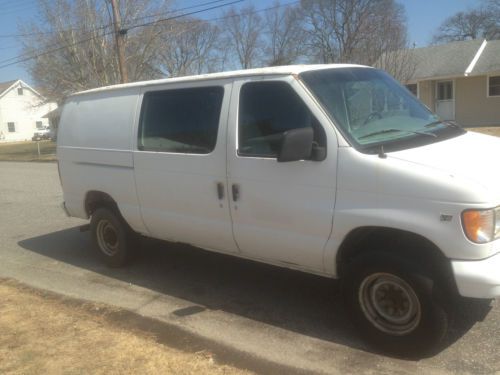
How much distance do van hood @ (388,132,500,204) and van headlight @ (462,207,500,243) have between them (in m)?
0.12

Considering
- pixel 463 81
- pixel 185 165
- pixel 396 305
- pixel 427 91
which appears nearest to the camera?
pixel 396 305

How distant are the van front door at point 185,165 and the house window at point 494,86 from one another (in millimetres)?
24606

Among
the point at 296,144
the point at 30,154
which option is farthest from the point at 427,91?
the point at 296,144

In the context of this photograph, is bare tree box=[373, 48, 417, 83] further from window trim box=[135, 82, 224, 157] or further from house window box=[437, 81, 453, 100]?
window trim box=[135, 82, 224, 157]

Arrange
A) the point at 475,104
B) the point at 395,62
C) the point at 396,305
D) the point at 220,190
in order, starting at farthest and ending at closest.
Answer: the point at 475,104
the point at 395,62
the point at 220,190
the point at 396,305

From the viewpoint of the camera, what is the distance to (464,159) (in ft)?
11.4

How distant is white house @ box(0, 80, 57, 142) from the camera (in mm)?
65688

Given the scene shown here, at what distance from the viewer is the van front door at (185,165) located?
450 centimetres

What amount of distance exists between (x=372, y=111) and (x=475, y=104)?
2465 centimetres

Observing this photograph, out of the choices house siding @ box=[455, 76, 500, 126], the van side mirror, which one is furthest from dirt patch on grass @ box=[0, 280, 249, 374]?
house siding @ box=[455, 76, 500, 126]

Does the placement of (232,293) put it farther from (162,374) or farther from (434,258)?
(434,258)

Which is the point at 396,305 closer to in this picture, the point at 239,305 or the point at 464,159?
the point at 464,159

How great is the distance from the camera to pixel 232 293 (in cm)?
507

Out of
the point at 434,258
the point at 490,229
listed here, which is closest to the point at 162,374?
the point at 434,258
